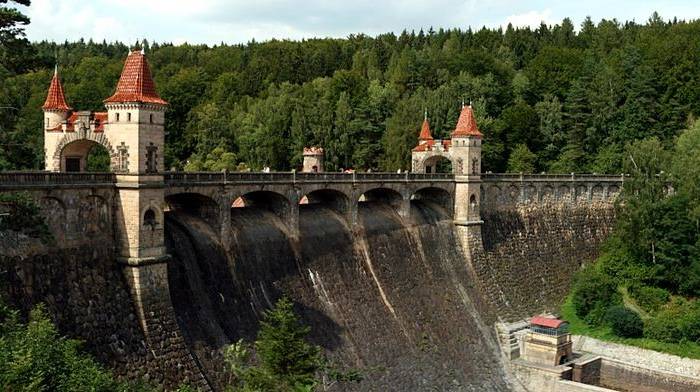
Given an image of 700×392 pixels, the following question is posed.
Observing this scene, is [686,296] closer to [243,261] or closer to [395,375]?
[395,375]

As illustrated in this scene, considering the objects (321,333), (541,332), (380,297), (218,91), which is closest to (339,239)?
(380,297)

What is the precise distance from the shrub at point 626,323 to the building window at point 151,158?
109 feet

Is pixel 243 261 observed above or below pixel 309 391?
above

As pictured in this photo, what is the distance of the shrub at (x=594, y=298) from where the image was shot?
51.7 metres

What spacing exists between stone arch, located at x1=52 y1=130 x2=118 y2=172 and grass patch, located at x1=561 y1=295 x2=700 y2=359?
112 ft

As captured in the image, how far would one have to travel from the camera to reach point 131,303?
28500 millimetres

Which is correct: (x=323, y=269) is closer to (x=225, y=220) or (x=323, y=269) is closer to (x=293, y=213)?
(x=293, y=213)

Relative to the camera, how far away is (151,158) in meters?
29.3

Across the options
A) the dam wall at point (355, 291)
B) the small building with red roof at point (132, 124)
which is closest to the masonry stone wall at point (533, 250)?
the dam wall at point (355, 291)

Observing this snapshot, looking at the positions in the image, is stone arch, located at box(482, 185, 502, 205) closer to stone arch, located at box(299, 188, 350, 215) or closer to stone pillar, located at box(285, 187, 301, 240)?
stone arch, located at box(299, 188, 350, 215)

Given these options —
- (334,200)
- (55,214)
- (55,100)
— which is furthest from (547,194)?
(55,214)

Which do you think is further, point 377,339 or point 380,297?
point 380,297

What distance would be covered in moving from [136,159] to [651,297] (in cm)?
3872

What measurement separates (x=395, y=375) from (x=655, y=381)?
17885 millimetres
